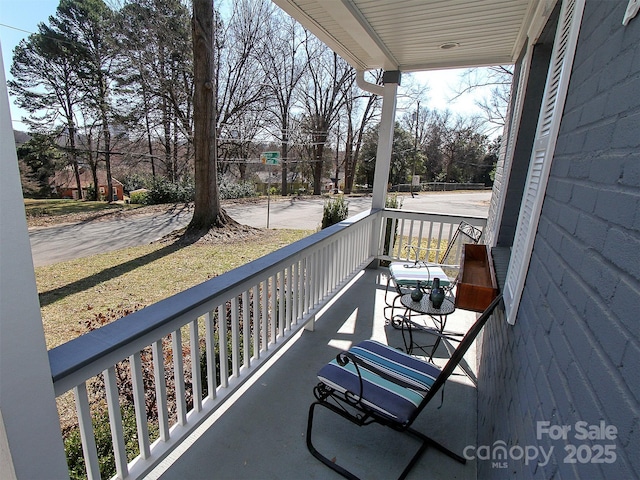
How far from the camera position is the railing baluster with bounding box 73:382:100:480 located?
1.08 meters

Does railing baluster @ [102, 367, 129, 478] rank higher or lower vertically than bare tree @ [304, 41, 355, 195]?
lower

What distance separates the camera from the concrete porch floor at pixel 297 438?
5.52ft

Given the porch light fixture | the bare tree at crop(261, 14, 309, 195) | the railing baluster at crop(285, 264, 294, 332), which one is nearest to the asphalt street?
the porch light fixture

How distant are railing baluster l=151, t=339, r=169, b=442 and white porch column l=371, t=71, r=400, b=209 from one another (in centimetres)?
377

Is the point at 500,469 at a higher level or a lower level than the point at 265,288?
lower

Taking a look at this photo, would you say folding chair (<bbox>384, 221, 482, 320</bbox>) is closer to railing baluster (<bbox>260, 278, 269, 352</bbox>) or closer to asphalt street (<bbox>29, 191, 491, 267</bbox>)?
railing baluster (<bbox>260, 278, 269, 352</bbox>)

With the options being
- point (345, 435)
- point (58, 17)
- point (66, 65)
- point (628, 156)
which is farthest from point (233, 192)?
point (628, 156)

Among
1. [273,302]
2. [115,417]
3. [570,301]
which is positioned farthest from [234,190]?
[570,301]

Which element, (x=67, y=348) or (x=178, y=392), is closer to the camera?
(x=67, y=348)

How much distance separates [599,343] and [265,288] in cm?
175

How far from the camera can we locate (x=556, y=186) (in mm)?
1046

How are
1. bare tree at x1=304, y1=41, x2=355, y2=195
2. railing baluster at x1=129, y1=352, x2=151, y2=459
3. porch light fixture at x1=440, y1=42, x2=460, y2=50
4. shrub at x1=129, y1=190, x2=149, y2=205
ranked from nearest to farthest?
railing baluster at x1=129, y1=352, x2=151, y2=459 < porch light fixture at x1=440, y1=42, x2=460, y2=50 < shrub at x1=129, y1=190, x2=149, y2=205 < bare tree at x1=304, y1=41, x2=355, y2=195

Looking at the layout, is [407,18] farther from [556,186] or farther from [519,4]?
[556,186]

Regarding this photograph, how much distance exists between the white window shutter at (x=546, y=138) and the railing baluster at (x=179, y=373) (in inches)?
56.1
